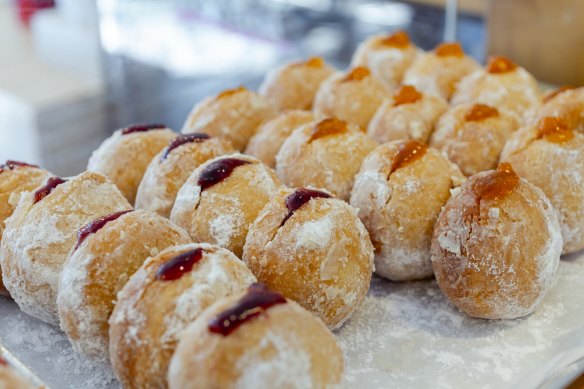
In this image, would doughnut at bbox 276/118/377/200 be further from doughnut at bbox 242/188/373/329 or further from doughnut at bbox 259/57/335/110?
doughnut at bbox 259/57/335/110

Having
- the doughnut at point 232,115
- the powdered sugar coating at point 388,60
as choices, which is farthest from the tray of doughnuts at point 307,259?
the powdered sugar coating at point 388,60

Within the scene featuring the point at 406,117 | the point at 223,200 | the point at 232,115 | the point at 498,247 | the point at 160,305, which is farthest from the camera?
the point at 232,115

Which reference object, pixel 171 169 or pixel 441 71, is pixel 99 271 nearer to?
pixel 171 169

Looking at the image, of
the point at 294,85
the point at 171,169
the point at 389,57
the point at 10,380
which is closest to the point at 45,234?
the point at 171,169

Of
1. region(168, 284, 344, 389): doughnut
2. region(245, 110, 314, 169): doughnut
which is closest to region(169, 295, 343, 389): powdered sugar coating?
region(168, 284, 344, 389): doughnut

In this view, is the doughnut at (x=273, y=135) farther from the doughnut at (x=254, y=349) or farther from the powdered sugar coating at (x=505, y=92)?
the doughnut at (x=254, y=349)

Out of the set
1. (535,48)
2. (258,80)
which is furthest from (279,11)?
(535,48)

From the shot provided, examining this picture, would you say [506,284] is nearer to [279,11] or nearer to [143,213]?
[143,213]
